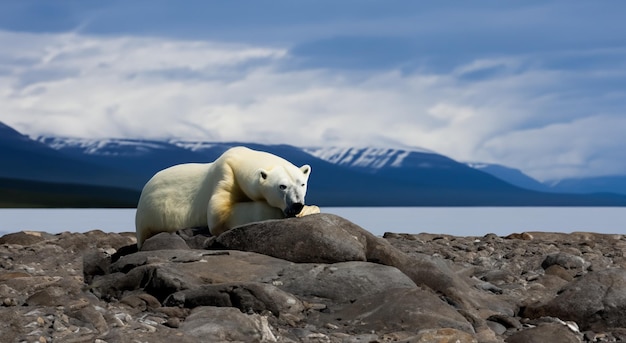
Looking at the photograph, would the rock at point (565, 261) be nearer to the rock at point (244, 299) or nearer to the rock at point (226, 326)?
the rock at point (244, 299)

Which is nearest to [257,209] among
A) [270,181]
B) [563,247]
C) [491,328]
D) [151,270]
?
[270,181]

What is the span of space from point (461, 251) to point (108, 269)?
8.58 metres

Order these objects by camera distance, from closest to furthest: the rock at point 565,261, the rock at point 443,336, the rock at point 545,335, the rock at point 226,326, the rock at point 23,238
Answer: the rock at point 226,326
the rock at point 443,336
the rock at point 545,335
the rock at point 565,261
the rock at point 23,238

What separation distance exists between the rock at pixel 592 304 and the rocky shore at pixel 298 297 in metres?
0.01

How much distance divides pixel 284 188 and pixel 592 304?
4.91 metres

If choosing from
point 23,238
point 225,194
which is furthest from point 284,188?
point 23,238

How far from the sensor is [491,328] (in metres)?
10.7

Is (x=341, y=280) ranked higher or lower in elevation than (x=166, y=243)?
lower

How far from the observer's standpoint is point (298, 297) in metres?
10.5

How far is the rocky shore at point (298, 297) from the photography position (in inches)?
355

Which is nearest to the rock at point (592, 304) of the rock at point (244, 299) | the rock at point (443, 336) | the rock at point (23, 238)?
the rock at point (443, 336)

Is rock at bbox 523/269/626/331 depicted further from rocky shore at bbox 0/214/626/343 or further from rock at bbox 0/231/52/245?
rock at bbox 0/231/52/245

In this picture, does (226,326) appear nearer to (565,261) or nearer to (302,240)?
(302,240)

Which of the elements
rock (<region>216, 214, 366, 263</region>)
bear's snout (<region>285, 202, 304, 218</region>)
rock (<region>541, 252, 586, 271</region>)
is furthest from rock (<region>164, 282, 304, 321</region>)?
rock (<region>541, 252, 586, 271</region>)
